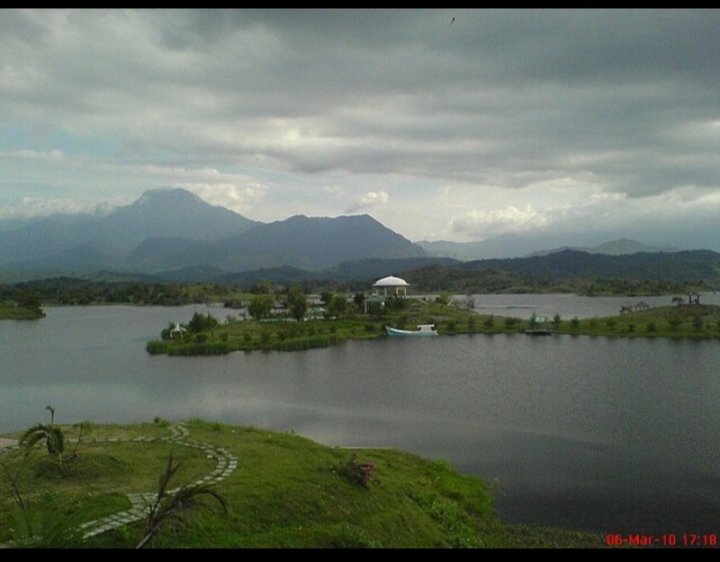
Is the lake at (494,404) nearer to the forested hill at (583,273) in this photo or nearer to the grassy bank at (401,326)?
the grassy bank at (401,326)

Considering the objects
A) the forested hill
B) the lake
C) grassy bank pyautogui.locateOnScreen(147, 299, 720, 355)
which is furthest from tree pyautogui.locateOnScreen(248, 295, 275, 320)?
the forested hill

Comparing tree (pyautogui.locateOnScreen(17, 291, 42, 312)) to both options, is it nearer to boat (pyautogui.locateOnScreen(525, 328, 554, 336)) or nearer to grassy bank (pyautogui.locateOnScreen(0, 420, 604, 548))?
boat (pyautogui.locateOnScreen(525, 328, 554, 336))

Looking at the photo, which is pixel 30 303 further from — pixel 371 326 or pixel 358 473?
pixel 358 473

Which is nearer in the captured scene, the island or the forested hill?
the island

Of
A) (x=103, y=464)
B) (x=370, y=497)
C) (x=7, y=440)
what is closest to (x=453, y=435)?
(x=370, y=497)

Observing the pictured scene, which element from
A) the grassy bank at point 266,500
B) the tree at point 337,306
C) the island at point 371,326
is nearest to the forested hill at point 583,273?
the island at point 371,326
